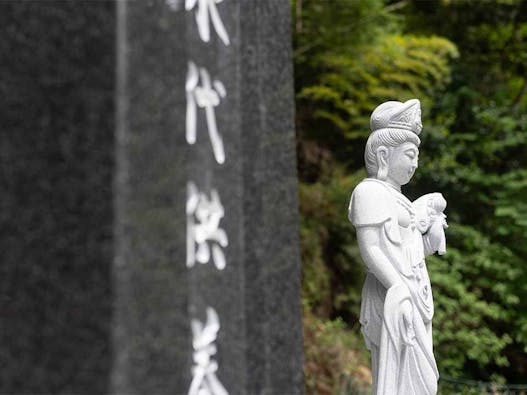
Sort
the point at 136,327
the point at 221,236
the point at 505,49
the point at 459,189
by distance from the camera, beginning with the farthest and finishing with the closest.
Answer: the point at 505,49
the point at 459,189
the point at 221,236
the point at 136,327

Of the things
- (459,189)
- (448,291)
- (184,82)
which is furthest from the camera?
(459,189)

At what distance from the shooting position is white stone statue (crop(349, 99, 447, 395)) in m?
4.92

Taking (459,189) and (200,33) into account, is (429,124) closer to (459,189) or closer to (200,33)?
(459,189)

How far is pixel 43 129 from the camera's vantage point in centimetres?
214

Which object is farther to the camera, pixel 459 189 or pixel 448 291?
pixel 459 189

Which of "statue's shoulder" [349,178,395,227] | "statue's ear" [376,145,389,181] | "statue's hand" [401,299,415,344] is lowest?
"statue's hand" [401,299,415,344]

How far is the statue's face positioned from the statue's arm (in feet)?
1.42

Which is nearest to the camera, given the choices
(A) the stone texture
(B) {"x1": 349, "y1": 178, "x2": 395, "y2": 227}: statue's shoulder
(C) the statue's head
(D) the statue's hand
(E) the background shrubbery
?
(A) the stone texture

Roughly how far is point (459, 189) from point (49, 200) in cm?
1065

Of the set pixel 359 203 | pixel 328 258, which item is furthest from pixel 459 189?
pixel 359 203

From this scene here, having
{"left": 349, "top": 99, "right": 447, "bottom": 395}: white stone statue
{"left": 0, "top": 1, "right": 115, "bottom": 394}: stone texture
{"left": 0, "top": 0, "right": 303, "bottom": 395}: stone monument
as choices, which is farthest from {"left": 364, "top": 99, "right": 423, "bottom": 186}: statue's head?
{"left": 0, "top": 1, "right": 115, "bottom": 394}: stone texture

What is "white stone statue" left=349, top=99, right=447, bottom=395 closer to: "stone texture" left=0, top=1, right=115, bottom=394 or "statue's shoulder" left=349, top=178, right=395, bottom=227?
"statue's shoulder" left=349, top=178, right=395, bottom=227

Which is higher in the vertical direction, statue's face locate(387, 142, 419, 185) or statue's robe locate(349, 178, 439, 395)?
statue's face locate(387, 142, 419, 185)

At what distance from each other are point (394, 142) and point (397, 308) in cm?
104
